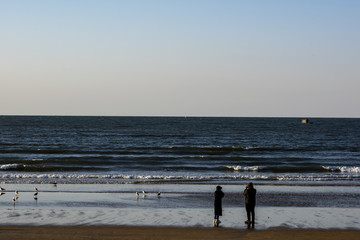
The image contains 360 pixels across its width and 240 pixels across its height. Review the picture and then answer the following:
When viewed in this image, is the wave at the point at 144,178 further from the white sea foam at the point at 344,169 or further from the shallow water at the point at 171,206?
the white sea foam at the point at 344,169

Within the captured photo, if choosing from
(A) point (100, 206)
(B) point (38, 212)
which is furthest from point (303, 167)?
(B) point (38, 212)

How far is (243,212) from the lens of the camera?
19.7m

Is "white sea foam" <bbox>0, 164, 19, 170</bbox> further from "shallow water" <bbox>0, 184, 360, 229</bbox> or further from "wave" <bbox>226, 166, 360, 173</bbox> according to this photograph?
"wave" <bbox>226, 166, 360, 173</bbox>

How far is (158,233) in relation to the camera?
15.9m

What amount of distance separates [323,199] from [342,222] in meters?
5.41

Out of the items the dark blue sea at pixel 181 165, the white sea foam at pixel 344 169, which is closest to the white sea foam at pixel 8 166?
the dark blue sea at pixel 181 165

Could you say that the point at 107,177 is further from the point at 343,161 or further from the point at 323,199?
the point at 343,161

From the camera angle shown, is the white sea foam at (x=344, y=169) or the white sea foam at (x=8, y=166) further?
the white sea foam at (x=344, y=169)

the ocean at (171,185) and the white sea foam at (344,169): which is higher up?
the white sea foam at (344,169)

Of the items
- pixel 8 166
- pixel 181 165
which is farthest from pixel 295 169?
pixel 8 166

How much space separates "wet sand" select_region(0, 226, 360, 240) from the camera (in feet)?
50.6

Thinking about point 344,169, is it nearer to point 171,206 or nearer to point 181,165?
point 181,165

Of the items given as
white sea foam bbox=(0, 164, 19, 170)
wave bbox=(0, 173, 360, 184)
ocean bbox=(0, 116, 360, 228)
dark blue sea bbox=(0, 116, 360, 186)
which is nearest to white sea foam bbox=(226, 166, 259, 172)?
dark blue sea bbox=(0, 116, 360, 186)

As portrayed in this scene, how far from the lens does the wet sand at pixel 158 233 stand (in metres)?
15.4
